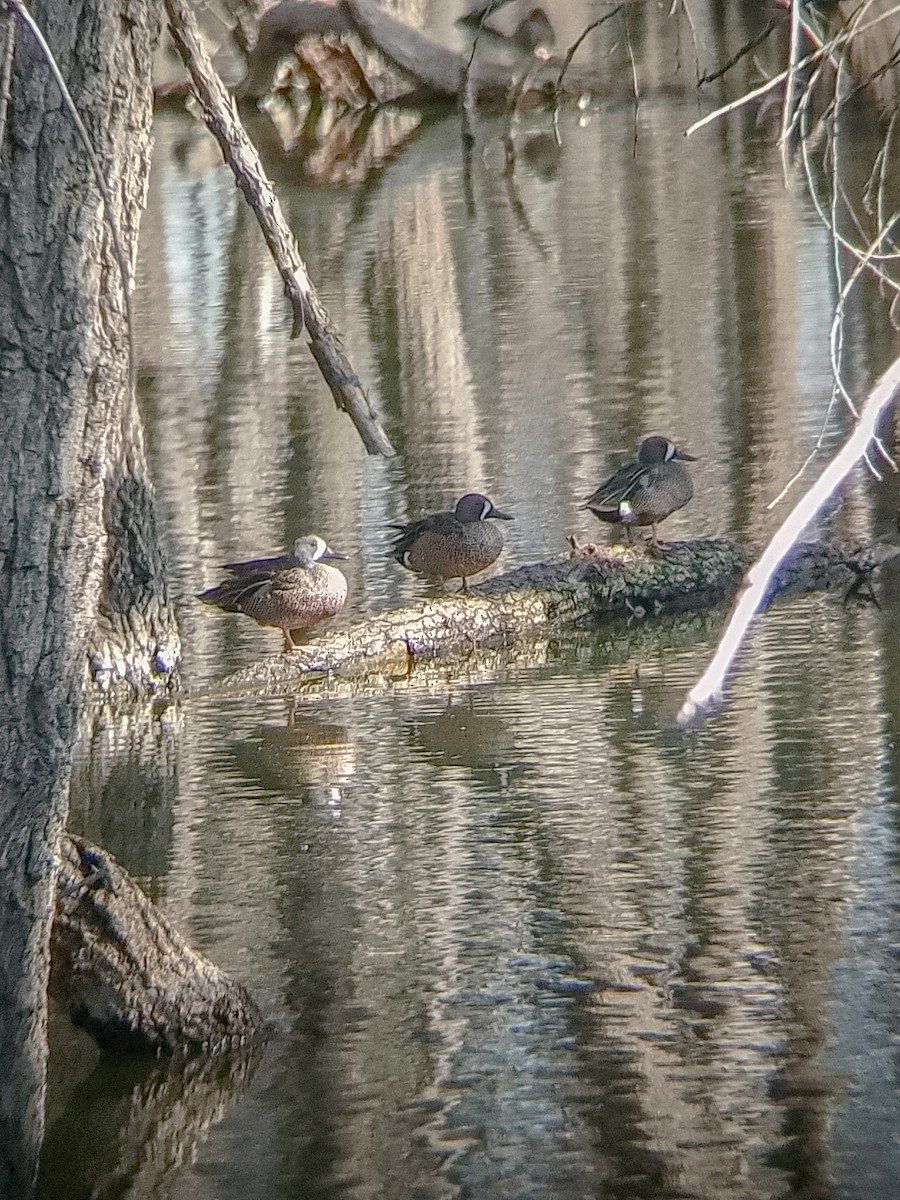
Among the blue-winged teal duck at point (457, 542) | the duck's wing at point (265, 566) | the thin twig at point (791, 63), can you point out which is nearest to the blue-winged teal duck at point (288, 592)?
the duck's wing at point (265, 566)

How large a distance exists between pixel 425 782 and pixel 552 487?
397cm

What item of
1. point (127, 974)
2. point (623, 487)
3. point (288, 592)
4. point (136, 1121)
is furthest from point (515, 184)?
point (136, 1121)

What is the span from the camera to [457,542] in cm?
777

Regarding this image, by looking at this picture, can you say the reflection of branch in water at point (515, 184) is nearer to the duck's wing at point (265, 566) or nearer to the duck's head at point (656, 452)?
the duck's head at point (656, 452)

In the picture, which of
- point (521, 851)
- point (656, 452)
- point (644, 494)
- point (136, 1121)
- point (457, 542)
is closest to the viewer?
point (136, 1121)

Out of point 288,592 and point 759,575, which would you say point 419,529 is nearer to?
point 288,592

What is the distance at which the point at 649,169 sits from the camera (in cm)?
2142

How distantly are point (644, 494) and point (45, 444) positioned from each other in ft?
16.9

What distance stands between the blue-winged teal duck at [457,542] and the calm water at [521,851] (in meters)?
0.32

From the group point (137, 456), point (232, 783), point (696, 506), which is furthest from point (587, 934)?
point (696, 506)

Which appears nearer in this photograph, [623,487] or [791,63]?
[791,63]

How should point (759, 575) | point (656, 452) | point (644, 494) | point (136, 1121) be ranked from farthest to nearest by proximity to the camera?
point (656, 452) < point (644, 494) < point (136, 1121) < point (759, 575)

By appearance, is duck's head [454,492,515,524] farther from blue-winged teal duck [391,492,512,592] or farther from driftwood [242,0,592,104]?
driftwood [242,0,592,104]

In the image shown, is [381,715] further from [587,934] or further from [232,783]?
[587,934]
